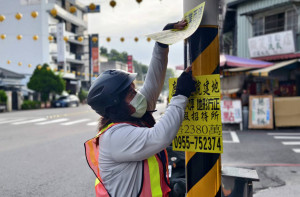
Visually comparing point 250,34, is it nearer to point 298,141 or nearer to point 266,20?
point 266,20

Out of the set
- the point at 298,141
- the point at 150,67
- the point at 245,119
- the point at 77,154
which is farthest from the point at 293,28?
the point at 150,67

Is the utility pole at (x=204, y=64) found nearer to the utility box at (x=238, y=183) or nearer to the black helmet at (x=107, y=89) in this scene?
the black helmet at (x=107, y=89)

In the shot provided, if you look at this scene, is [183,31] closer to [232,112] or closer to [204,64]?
[204,64]

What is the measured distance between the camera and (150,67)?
217 centimetres

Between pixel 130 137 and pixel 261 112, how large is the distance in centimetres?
954

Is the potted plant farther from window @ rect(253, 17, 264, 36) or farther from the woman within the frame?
the woman

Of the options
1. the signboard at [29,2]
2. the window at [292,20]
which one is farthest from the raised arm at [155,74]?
the signboard at [29,2]

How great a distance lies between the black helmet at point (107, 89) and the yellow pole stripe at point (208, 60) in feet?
1.41

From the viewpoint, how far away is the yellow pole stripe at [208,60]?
1817 mm

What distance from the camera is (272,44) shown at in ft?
48.6

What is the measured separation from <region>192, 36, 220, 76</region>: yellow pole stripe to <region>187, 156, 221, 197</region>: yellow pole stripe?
60cm

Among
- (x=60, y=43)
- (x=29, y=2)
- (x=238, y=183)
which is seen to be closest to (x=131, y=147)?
(x=238, y=183)

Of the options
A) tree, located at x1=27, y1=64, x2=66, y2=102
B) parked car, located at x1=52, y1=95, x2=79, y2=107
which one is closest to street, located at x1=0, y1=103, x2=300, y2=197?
tree, located at x1=27, y1=64, x2=66, y2=102

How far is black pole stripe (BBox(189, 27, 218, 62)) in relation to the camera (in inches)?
71.9
